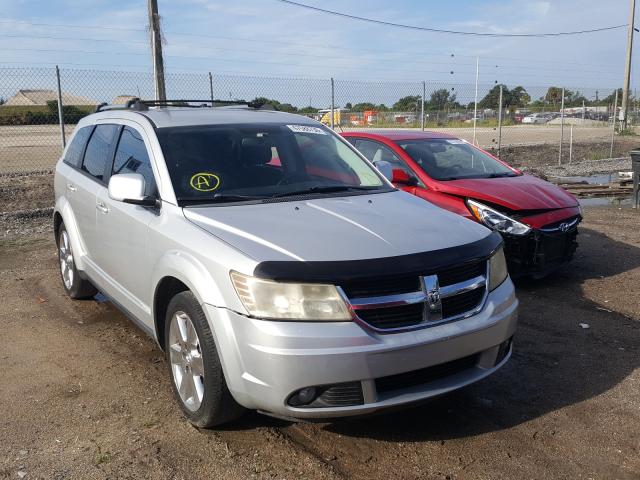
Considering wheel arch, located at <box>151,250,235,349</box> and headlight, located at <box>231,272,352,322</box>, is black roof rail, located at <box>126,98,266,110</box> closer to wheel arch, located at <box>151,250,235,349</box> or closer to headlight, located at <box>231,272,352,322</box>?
wheel arch, located at <box>151,250,235,349</box>

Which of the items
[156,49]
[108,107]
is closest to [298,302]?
[108,107]

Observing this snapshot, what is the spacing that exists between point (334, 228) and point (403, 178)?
125 inches

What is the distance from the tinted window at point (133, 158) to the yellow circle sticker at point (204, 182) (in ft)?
0.90

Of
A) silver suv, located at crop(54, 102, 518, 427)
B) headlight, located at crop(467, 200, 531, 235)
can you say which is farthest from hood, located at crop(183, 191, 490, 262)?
headlight, located at crop(467, 200, 531, 235)

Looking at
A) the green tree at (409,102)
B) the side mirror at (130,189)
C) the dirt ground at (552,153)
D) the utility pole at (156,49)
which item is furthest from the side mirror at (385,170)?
the dirt ground at (552,153)

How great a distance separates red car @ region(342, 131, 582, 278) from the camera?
19.8ft

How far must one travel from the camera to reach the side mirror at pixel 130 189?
377 centimetres

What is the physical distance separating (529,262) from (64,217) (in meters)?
4.34

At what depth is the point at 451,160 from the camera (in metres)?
7.06

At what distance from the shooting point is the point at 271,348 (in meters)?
2.87

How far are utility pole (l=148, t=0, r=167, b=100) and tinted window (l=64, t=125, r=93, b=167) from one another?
6733 mm

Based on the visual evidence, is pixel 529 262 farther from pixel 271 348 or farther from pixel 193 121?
pixel 271 348

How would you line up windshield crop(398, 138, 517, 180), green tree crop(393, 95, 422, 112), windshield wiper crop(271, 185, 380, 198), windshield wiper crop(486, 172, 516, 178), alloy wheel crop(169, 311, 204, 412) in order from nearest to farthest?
1. alloy wheel crop(169, 311, 204, 412)
2. windshield wiper crop(271, 185, 380, 198)
3. windshield crop(398, 138, 517, 180)
4. windshield wiper crop(486, 172, 516, 178)
5. green tree crop(393, 95, 422, 112)

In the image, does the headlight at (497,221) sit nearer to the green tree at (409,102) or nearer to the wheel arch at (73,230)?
the wheel arch at (73,230)
